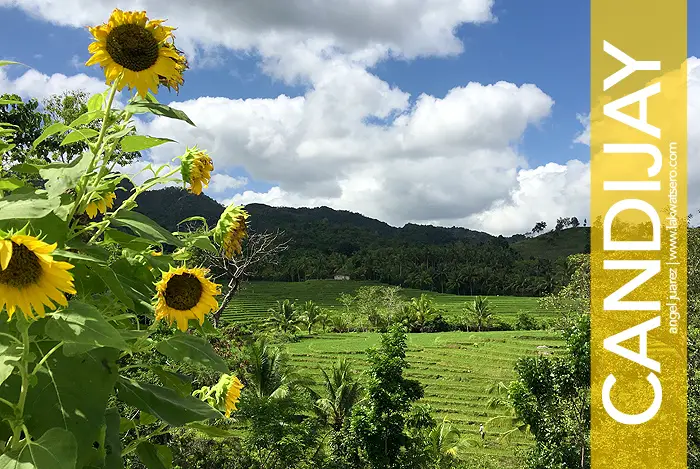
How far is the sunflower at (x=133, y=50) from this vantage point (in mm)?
785

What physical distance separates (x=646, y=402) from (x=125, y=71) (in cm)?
1373

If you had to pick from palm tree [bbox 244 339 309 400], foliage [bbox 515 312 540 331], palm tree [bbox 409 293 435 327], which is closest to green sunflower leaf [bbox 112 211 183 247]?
palm tree [bbox 244 339 309 400]

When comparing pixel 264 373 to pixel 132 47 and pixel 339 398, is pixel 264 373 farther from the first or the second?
pixel 132 47

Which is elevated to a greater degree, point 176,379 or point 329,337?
point 176,379

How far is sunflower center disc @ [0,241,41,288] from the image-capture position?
61 cm

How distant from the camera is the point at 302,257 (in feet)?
265

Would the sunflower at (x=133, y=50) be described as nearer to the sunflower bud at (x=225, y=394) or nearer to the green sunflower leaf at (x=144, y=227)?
the green sunflower leaf at (x=144, y=227)

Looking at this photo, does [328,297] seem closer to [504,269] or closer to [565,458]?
[504,269]

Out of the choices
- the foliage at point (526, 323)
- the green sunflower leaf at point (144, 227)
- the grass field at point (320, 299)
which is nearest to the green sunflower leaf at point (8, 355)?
the green sunflower leaf at point (144, 227)

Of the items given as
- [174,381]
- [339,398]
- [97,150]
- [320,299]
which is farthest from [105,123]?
[320,299]

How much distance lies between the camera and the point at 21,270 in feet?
2.02

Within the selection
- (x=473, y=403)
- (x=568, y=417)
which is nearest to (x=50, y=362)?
(x=568, y=417)

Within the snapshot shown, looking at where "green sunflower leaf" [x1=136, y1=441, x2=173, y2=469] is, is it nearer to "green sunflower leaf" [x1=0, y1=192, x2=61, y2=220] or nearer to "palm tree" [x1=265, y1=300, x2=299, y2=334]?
"green sunflower leaf" [x1=0, y1=192, x2=61, y2=220]

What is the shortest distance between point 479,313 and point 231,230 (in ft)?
169
